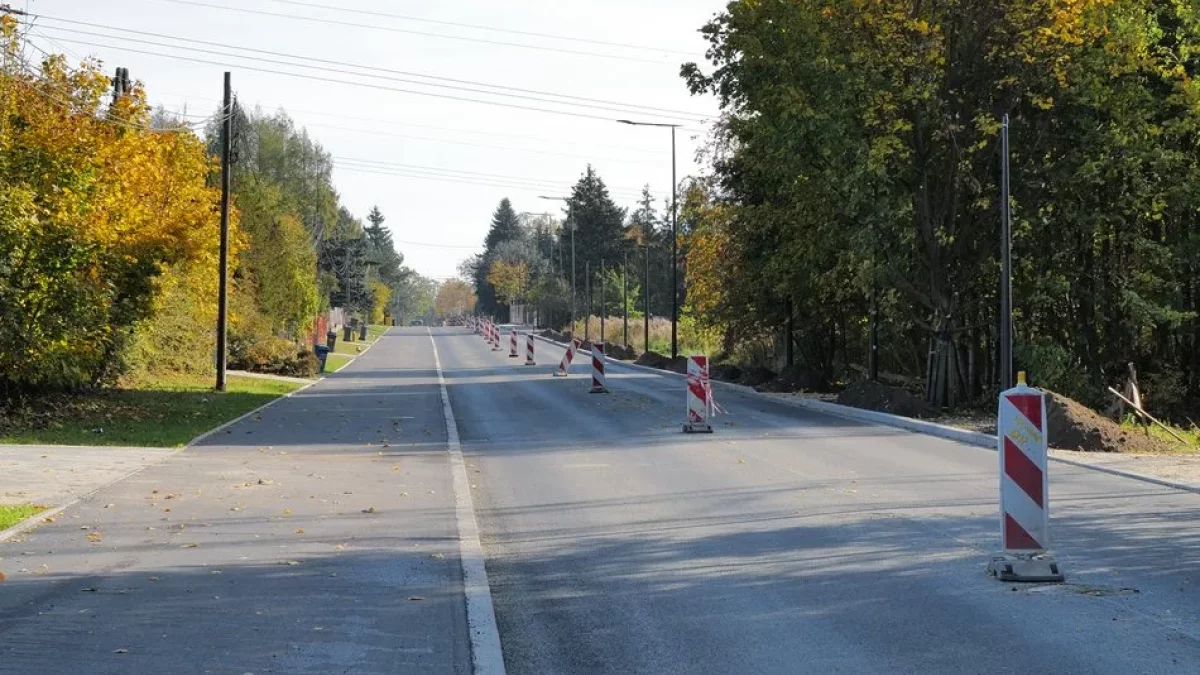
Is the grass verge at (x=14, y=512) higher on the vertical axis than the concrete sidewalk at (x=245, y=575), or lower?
higher

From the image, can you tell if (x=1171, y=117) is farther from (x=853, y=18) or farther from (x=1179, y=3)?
(x=853, y=18)

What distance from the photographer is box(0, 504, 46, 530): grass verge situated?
11.1 meters

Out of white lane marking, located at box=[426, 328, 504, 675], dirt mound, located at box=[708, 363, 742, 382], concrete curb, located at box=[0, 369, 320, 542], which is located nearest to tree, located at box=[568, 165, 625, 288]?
dirt mound, located at box=[708, 363, 742, 382]

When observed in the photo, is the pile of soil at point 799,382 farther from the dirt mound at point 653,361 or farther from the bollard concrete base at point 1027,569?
the bollard concrete base at point 1027,569

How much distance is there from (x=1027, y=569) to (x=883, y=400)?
19.6 meters

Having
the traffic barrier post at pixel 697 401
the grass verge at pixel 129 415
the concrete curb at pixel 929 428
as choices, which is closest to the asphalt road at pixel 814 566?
the concrete curb at pixel 929 428

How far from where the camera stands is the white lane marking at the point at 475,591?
6.84 meters

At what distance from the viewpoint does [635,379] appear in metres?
44.7

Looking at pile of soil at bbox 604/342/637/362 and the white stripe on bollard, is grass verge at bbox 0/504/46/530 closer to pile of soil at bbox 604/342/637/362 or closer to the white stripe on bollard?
the white stripe on bollard

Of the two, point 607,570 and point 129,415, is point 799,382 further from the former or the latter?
point 607,570

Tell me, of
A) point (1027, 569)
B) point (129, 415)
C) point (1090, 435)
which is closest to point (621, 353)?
point (129, 415)

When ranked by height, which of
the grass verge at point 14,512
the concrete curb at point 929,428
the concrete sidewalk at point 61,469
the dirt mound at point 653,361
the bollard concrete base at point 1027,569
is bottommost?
the concrete curb at point 929,428

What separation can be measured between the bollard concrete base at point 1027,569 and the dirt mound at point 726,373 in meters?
33.6

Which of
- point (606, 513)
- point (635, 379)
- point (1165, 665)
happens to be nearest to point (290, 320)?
point (635, 379)
